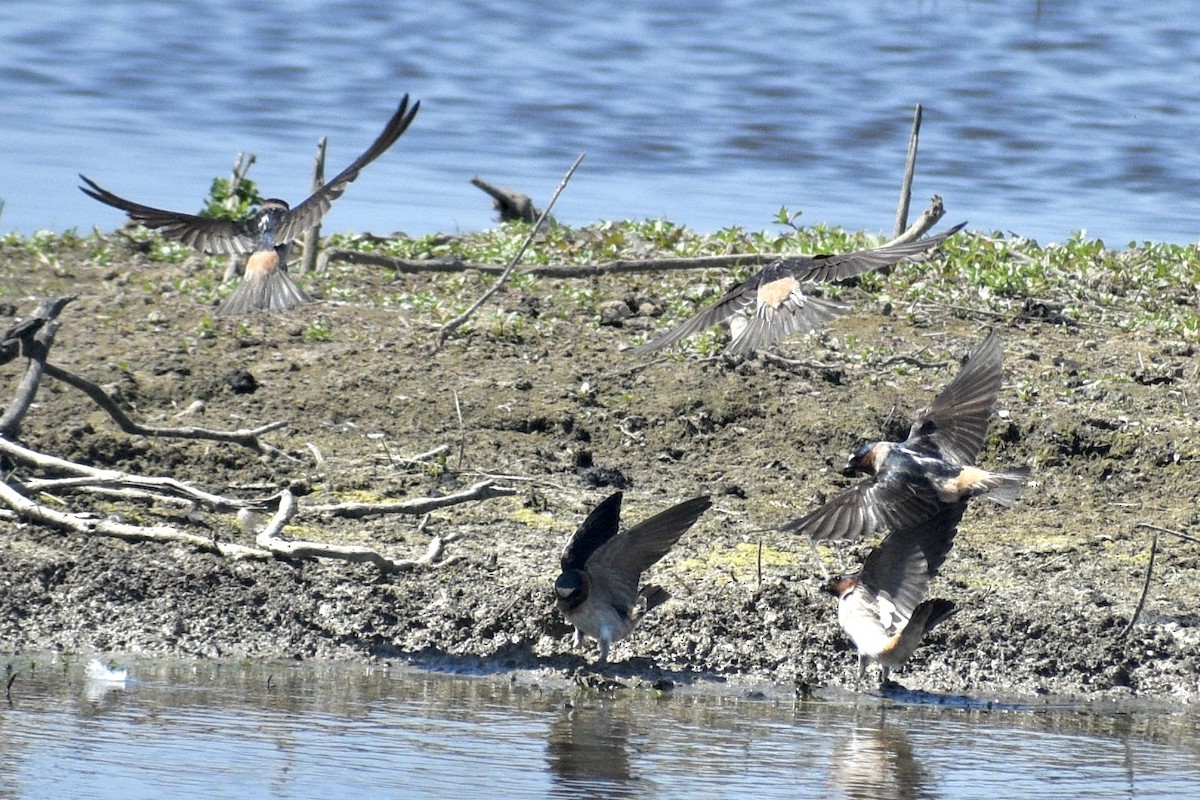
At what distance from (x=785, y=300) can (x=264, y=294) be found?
7.14 feet

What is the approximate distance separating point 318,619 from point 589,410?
1.93m

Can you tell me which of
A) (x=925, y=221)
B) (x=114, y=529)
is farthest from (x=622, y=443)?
(x=925, y=221)

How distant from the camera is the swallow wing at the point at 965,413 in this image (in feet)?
22.1

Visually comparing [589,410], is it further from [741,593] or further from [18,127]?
[18,127]

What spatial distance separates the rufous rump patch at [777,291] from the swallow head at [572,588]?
1.71 metres

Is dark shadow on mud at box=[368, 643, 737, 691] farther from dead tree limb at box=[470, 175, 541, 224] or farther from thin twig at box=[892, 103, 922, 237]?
dead tree limb at box=[470, 175, 541, 224]

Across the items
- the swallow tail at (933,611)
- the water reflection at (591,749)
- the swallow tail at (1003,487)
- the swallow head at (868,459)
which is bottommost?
the water reflection at (591,749)

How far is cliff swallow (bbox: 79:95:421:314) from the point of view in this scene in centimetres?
769

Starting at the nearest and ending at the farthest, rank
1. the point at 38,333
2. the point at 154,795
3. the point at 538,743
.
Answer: the point at 154,795 < the point at 538,743 < the point at 38,333

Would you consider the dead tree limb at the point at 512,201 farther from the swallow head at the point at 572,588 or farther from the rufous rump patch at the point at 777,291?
the swallow head at the point at 572,588

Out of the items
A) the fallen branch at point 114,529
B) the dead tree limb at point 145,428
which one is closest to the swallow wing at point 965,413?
the fallen branch at point 114,529

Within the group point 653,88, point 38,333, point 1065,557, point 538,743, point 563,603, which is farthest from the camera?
point 653,88

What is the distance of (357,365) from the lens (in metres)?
8.58

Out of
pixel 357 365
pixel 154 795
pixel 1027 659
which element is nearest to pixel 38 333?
pixel 357 365
